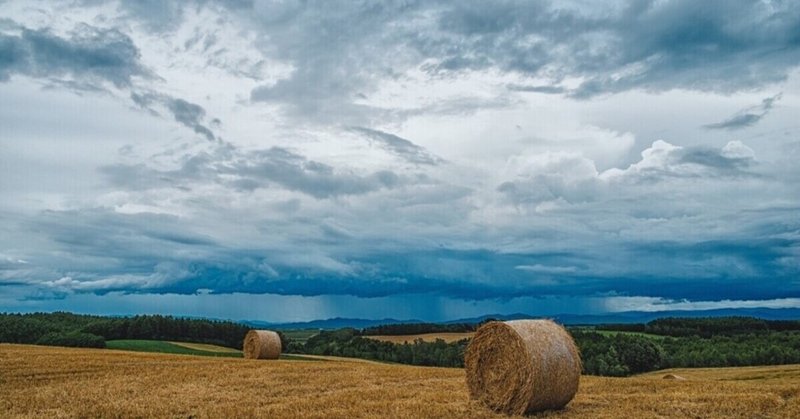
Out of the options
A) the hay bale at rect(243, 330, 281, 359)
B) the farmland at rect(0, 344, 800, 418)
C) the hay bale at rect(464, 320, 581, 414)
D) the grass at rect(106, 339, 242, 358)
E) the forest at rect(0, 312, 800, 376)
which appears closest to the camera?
the farmland at rect(0, 344, 800, 418)

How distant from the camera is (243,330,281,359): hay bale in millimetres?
33156

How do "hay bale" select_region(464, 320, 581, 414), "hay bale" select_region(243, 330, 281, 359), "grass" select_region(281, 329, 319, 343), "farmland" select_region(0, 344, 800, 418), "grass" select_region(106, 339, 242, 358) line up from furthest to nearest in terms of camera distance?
"grass" select_region(281, 329, 319, 343), "grass" select_region(106, 339, 242, 358), "hay bale" select_region(243, 330, 281, 359), "hay bale" select_region(464, 320, 581, 414), "farmland" select_region(0, 344, 800, 418)

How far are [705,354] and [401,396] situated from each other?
34972 millimetres

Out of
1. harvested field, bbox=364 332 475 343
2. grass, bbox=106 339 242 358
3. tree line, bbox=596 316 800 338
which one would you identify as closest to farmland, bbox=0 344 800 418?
grass, bbox=106 339 242 358

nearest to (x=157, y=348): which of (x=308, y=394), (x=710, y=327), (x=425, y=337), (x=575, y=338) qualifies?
(x=425, y=337)

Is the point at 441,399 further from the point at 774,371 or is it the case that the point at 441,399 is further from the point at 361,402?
the point at 774,371

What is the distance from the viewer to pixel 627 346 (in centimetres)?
4309

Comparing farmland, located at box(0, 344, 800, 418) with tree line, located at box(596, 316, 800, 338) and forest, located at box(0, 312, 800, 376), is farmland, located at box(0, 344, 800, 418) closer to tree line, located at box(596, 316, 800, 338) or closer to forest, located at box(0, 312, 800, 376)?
forest, located at box(0, 312, 800, 376)

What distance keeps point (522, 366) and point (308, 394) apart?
5336 mm

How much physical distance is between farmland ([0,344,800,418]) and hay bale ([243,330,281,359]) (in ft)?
34.5

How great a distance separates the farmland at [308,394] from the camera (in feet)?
41.9

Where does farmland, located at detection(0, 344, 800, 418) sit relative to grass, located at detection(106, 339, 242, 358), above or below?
below

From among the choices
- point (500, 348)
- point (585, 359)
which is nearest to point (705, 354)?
point (585, 359)

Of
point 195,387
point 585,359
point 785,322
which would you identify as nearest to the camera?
point 195,387
